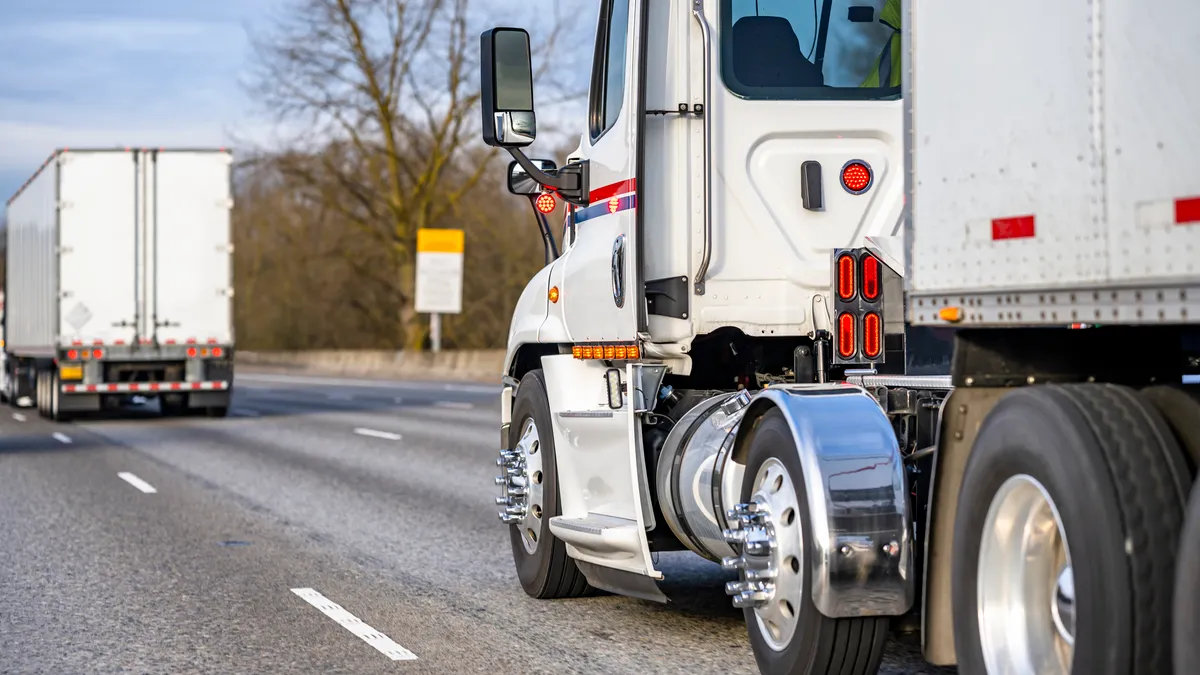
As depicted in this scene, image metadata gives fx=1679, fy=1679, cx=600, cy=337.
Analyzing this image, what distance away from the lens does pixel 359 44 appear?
177ft

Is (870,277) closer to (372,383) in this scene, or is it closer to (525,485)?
(525,485)

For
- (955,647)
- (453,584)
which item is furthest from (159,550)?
→ (955,647)

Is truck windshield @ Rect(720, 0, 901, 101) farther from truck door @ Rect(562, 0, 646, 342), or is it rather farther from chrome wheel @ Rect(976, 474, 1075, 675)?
chrome wheel @ Rect(976, 474, 1075, 675)

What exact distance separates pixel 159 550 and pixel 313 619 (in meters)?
3.02

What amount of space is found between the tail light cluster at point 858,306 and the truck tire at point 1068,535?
205 centimetres

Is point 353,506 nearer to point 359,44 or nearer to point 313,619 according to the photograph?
point 313,619

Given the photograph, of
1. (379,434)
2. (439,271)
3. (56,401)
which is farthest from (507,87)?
(439,271)

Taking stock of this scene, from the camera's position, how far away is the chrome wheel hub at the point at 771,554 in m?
5.36

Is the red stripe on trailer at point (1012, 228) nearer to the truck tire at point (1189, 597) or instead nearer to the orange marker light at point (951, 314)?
the orange marker light at point (951, 314)

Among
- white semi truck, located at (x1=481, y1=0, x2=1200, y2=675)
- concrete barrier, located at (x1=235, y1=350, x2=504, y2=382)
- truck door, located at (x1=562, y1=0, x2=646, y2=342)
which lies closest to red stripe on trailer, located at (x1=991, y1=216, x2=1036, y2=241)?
white semi truck, located at (x1=481, y1=0, x2=1200, y2=675)

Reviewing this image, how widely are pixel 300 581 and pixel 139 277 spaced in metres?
17.7

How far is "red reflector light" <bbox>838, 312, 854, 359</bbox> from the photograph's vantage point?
6465 mm

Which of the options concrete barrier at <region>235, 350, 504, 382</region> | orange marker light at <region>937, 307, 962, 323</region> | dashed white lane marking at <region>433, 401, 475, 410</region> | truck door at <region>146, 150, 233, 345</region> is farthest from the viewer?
concrete barrier at <region>235, 350, 504, 382</region>

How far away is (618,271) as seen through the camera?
6938 millimetres
